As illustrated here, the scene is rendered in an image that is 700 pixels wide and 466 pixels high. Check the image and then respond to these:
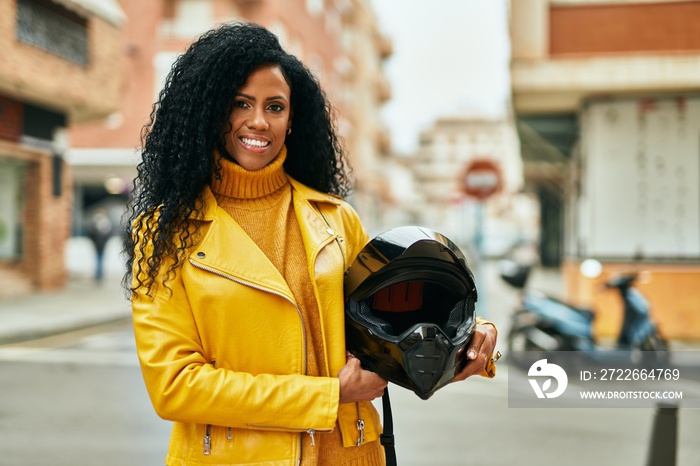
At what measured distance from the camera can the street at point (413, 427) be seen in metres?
4.70

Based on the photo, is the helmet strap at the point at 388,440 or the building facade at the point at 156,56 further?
the building facade at the point at 156,56

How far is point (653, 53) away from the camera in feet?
30.3

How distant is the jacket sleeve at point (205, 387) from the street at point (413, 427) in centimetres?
335

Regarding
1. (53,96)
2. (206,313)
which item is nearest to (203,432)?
(206,313)

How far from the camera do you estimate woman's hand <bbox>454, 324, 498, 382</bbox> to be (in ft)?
5.26

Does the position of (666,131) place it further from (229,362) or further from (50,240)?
(50,240)

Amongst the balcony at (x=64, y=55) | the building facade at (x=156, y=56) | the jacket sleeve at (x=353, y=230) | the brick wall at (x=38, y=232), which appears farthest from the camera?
the building facade at (x=156, y=56)

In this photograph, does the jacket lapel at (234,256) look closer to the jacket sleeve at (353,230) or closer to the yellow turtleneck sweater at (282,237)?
the yellow turtleneck sweater at (282,237)

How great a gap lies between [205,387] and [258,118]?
0.63 meters

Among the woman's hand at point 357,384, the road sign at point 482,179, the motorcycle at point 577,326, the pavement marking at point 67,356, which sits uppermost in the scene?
the road sign at point 482,179

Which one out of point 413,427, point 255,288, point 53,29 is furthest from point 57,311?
point 255,288

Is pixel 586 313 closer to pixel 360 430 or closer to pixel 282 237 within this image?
pixel 360 430

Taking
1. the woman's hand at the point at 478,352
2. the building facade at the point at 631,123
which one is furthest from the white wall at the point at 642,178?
the woman's hand at the point at 478,352

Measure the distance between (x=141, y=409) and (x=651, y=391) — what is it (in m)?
4.18
